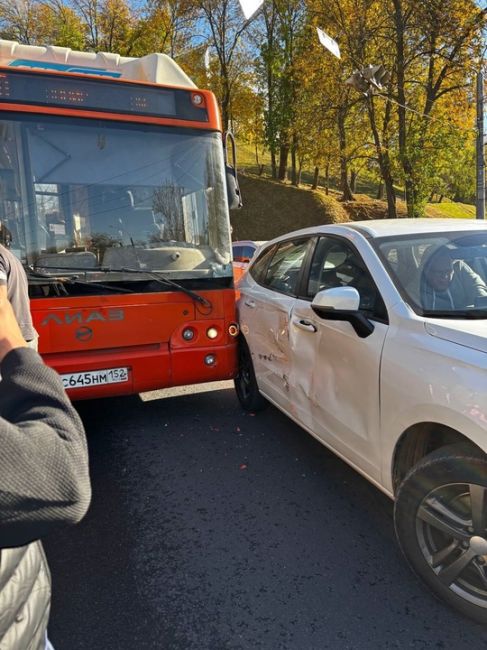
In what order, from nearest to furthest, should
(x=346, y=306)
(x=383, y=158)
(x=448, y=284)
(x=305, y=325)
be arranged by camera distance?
1. (x=346, y=306)
2. (x=448, y=284)
3. (x=305, y=325)
4. (x=383, y=158)

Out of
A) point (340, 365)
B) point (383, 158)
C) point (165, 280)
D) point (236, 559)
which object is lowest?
point (236, 559)

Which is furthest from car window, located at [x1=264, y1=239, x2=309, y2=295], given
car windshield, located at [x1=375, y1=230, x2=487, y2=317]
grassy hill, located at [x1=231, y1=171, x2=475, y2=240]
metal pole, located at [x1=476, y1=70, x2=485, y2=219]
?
grassy hill, located at [x1=231, y1=171, x2=475, y2=240]

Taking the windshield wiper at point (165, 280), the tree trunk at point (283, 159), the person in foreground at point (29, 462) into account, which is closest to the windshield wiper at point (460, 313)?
the person in foreground at point (29, 462)

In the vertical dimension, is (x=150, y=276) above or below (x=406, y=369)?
above

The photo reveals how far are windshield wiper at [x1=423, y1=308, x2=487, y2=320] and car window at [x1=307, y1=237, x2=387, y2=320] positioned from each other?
0.23 meters

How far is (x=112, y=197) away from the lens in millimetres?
4039

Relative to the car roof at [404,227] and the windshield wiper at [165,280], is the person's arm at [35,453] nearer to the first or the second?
the car roof at [404,227]

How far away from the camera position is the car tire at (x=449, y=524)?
6.87 feet

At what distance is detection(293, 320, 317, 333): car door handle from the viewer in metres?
3.32

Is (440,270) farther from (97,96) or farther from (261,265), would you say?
(97,96)

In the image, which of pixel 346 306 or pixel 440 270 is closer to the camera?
pixel 346 306

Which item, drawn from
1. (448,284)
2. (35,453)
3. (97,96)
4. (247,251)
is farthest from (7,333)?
(247,251)

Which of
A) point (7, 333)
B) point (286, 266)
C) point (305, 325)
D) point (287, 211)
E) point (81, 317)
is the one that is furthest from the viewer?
point (287, 211)

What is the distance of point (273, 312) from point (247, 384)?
1.04 m
